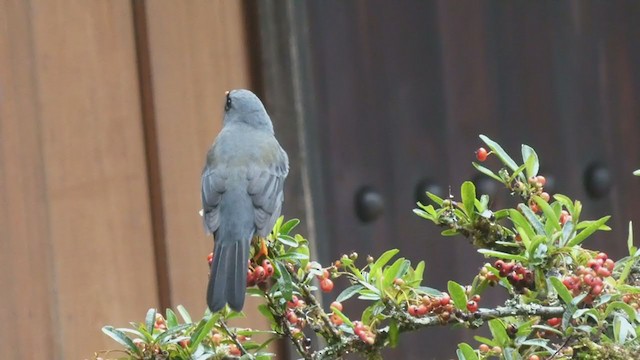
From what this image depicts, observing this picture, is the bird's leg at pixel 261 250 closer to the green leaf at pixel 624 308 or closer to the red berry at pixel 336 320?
the red berry at pixel 336 320

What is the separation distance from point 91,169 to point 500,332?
4.06 feet

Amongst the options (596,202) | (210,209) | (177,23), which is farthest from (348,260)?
(596,202)

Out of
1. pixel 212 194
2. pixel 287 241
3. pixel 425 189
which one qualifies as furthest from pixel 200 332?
pixel 425 189

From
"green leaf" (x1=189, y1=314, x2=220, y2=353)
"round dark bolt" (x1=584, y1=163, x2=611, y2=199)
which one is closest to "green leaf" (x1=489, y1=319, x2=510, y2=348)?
"green leaf" (x1=189, y1=314, x2=220, y2=353)

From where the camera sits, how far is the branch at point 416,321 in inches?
63.0

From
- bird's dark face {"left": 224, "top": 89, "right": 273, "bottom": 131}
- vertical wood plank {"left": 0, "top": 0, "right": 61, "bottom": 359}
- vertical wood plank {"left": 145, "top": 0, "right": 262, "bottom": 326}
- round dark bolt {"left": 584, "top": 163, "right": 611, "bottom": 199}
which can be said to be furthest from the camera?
round dark bolt {"left": 584, "top": 163, "right": 611, "bottom": 199}

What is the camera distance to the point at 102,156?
2.59 meters

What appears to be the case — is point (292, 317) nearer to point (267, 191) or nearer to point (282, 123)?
point (267, 191)

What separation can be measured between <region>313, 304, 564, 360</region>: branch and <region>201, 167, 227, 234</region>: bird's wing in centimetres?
56

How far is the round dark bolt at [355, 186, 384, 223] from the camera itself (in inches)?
125

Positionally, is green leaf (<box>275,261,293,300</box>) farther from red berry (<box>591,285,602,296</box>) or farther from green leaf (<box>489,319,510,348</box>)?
red berry (<box>591,285,602,296</box>)

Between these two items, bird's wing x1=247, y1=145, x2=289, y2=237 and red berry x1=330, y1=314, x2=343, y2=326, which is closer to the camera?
red berry x1=330, y1=314, x2=343, y2=326

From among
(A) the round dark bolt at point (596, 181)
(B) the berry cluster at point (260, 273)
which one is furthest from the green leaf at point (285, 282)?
(A) the round dark bolt at point (596, 181)

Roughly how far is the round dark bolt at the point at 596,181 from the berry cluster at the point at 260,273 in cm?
201
